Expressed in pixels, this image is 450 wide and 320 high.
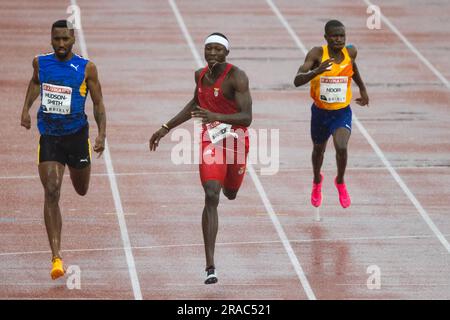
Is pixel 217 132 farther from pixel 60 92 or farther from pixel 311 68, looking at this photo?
pixel 311 68

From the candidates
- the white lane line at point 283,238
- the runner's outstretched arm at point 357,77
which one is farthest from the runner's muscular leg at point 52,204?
the runner's outstretched arm at point 357,77

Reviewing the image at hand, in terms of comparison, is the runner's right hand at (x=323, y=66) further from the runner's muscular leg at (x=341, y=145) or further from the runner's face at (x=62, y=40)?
the runner's face at (x=62, y=40)

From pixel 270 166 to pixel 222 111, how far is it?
4.17 meters

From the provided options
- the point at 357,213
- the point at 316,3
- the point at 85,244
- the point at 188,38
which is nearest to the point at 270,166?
the point at 357,213

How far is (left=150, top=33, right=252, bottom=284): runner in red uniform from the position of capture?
11.9m

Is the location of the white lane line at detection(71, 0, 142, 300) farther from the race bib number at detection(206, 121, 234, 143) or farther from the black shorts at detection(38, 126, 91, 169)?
the race bib number at detection(206, 121, 234, 143)

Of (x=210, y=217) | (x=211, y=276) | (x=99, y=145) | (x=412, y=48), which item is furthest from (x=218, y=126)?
(x=412, y=48)

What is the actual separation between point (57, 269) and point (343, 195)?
366cm

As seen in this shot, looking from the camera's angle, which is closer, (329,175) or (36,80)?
(36,80)

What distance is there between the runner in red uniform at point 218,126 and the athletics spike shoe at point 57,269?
1.19 metres

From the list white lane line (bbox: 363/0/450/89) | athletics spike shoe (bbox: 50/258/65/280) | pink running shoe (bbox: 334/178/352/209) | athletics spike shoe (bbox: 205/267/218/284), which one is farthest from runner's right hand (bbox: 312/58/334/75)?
white lane line (bbox: 363/0/450/89)

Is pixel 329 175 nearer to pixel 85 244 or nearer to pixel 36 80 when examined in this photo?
pixel 85 244

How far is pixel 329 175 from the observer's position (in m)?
15.9

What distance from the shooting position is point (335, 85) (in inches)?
554
